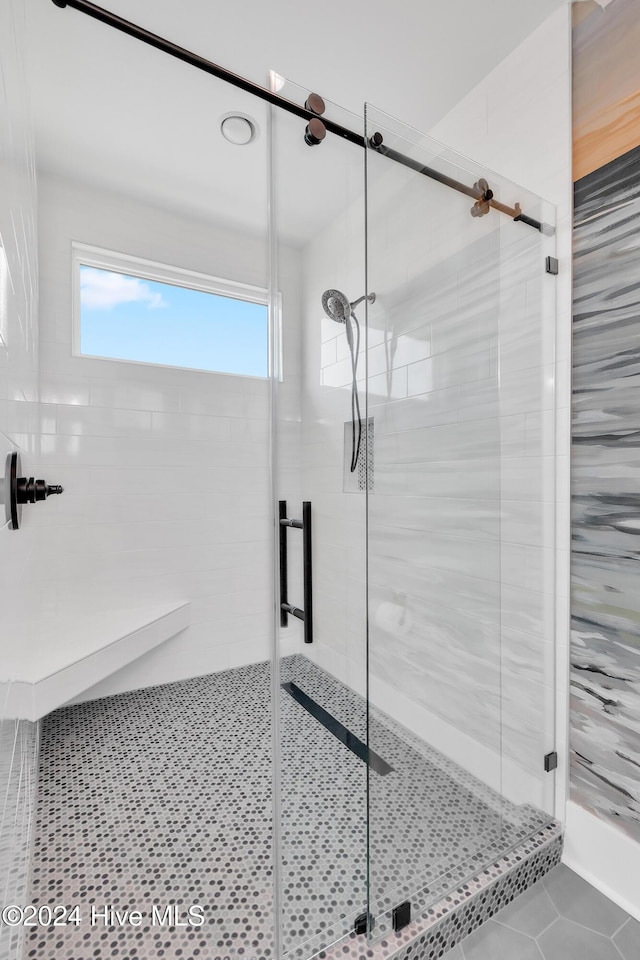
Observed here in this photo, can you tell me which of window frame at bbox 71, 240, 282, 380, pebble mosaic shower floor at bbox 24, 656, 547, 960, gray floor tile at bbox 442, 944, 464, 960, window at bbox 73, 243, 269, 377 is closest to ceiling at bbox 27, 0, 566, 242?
window frame at bbox 71, 240, 282, 380

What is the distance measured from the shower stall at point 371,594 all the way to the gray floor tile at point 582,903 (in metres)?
0.06

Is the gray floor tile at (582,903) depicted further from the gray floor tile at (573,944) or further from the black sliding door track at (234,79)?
the black sliding door track at (234,79)

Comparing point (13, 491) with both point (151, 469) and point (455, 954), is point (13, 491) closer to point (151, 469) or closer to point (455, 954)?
point (455, 954)

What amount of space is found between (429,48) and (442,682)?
2.11m

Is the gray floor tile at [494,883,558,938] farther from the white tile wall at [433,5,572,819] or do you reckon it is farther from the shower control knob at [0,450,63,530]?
the shower control knob at [0,450,63,530]

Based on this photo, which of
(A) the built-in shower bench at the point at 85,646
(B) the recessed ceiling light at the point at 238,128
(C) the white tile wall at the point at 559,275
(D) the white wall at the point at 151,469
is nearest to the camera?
(C) the white tile wall at the point at 559,275

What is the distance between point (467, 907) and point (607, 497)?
3.78 ft

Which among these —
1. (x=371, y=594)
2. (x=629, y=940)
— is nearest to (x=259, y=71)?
(x=371, y=594)

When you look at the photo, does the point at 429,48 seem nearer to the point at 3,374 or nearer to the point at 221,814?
the point at 3,374

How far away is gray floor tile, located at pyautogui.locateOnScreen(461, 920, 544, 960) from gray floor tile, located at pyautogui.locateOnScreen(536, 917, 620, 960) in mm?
34

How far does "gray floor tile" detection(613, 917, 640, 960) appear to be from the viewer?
110 centimetres

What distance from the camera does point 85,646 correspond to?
204cm

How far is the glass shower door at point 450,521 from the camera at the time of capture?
45.4 inches

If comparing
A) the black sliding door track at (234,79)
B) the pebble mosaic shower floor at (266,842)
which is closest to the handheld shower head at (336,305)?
the black sliding door track at (234,79)
